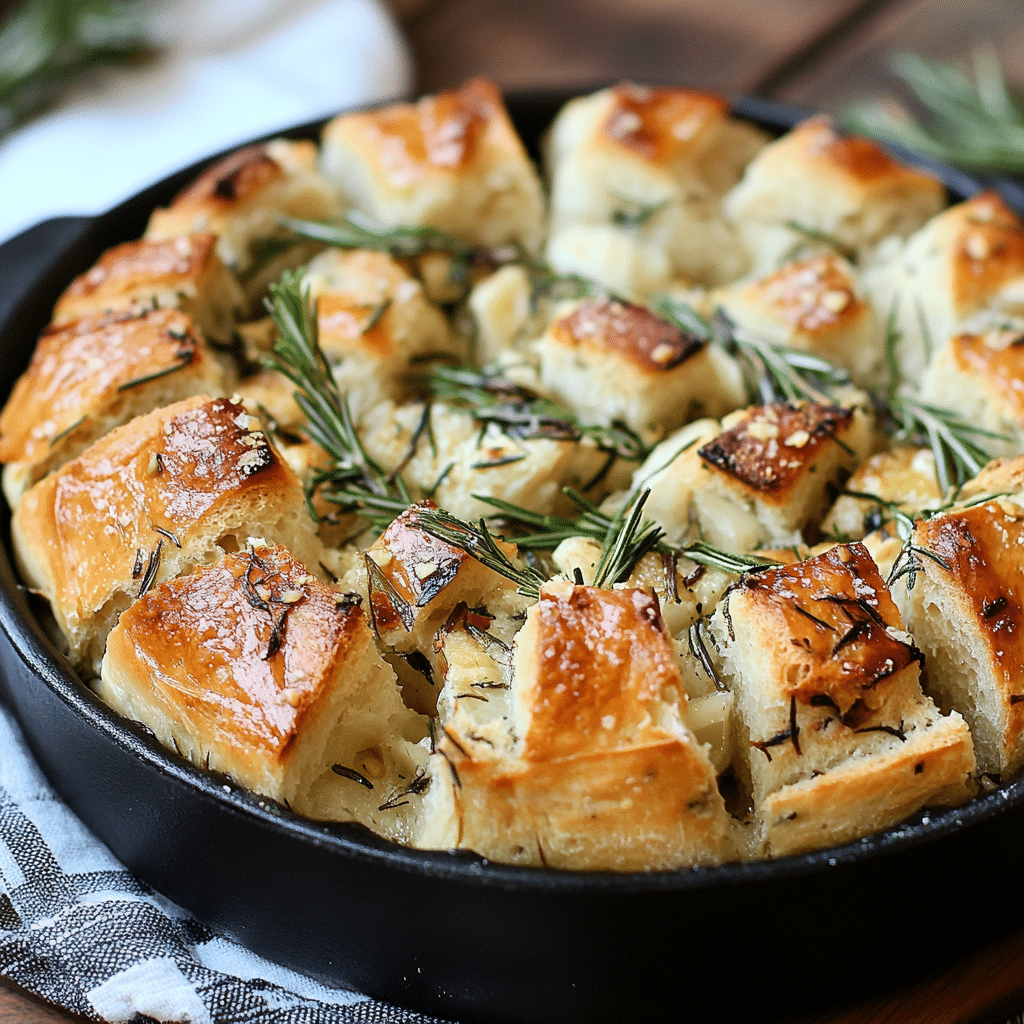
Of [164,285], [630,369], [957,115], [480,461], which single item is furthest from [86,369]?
[957,115]

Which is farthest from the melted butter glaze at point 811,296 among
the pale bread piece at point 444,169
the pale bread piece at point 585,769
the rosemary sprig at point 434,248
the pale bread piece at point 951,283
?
the pale bread piece at point 585,769

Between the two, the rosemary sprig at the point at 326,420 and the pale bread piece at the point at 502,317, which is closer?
the rosemary sprig at the point at 326,420

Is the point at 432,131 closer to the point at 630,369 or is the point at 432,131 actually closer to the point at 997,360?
the point at 630,369

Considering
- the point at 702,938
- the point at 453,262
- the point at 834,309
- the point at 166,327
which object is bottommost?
the point at 702,938

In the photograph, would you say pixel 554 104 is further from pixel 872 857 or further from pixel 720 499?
pixel 872 857

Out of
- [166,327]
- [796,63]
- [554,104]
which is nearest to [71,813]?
[166,327]

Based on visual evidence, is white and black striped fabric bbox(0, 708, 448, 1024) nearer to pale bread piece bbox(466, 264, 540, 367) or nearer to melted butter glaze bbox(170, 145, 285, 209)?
pale bread piece bbox(466, 264, 540, 367)

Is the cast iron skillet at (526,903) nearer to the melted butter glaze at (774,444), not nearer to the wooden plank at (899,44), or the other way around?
the melted butter glaze at (774,444)
